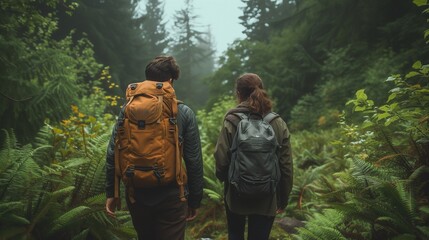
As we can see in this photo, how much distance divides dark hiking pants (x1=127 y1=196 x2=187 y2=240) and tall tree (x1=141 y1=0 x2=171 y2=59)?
1460 inches

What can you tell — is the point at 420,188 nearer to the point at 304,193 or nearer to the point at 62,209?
the point at 304,193

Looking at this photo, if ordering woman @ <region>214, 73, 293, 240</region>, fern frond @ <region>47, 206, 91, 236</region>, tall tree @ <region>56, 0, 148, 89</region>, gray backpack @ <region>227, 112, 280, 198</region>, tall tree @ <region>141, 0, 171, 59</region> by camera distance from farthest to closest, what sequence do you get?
1. tall tree @ <region>141, 0, 171, 59</region>
2. tall tree @ <region>56, 0, 148, 89</region>
3. fern frond @ <region>47, 206, 91, 236</region>
4. woman @ <region>214, 73, 293, 240</region>
5. gray backpack @ <region>227, 112, 280, 198</region>

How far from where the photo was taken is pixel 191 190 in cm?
297

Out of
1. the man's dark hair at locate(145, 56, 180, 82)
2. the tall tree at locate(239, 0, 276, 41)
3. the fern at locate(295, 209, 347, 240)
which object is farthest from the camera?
→ the tall tree at locate(239, 0, 276, 41)

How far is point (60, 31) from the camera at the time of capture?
22.0 metres

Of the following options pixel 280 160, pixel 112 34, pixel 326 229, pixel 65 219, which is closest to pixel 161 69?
pixel 280 160

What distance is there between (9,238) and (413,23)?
13939 mm

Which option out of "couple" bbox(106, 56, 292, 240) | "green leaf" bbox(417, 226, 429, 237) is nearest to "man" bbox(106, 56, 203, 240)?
"couple" bbox(106, 56, 292, 240)

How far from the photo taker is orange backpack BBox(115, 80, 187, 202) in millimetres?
2594

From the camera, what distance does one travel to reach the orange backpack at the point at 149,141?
2594 mm

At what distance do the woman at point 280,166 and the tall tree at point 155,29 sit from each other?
36567mm

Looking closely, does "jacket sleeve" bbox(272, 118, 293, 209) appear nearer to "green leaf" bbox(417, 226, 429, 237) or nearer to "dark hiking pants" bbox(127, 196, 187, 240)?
"dark hiking pants" bbox(127, 196, 187, 240)

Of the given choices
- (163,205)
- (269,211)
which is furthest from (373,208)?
(163,205)

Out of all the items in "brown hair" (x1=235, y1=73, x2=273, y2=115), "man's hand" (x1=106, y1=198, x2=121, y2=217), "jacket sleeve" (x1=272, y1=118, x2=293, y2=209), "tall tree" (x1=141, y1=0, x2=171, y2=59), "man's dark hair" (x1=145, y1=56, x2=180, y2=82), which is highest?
"tall tree" (x1=141, y1=0, x2=171, y2=59)
